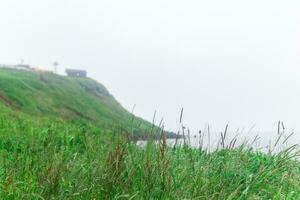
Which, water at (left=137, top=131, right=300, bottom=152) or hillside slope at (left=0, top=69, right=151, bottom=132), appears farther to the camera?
hillside slope at (left=0, top=69, right=151, bottom=132)

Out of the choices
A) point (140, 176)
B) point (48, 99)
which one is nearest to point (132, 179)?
point (140, 176)

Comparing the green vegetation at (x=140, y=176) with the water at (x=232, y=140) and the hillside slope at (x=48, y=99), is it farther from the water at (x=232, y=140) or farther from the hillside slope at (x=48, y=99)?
the hillside slope at (x=48, y=99)

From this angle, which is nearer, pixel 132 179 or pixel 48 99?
pixel 132 179

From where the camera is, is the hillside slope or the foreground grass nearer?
the foreground grass

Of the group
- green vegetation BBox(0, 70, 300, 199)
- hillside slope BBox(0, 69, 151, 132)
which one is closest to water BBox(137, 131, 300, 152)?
green vegetation BBox(0, 70, 300, 199)

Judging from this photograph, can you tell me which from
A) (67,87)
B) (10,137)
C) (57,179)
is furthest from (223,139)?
(67,87)

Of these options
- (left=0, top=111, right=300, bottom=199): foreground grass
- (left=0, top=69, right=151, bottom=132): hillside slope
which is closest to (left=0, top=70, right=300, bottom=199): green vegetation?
(left=0, top=111, right=300, bottom=199): foreground grass

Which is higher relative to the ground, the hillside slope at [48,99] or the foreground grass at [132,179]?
the hillside slope at [48,99]

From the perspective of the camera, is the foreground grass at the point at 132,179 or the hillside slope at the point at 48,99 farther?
the hillside slope at the point at 48,99

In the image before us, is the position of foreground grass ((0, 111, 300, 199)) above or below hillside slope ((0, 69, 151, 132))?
below

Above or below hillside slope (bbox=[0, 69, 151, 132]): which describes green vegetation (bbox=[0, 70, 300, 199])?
below

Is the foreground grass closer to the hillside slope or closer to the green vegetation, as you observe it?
the green vegetation

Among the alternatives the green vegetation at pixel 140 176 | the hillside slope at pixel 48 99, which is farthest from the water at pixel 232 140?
the hillside slope at pixel 48 99

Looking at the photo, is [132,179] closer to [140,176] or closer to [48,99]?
[140,176]
